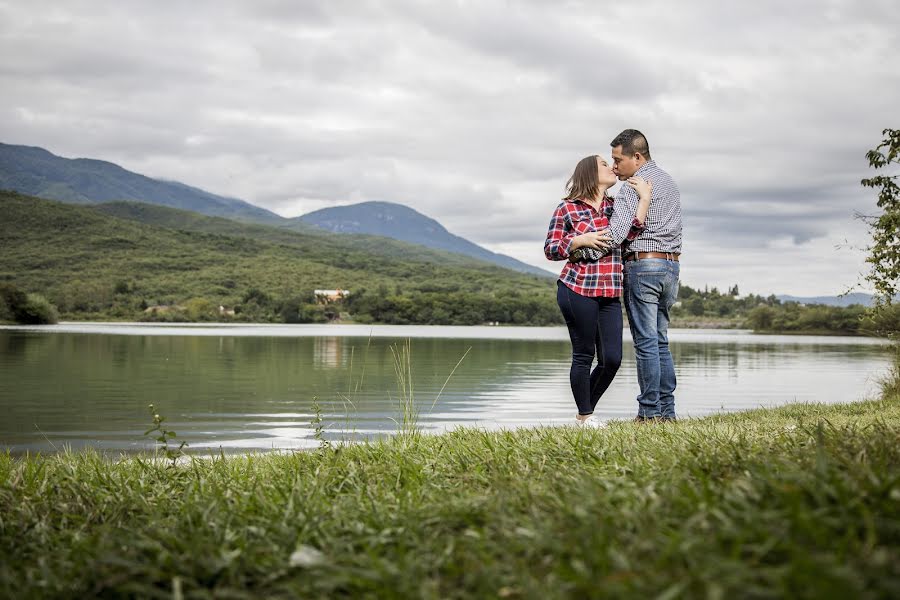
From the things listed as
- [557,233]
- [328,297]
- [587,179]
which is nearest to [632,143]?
[587,179]

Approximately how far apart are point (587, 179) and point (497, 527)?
4.67m

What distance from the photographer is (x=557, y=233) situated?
688 centimetres

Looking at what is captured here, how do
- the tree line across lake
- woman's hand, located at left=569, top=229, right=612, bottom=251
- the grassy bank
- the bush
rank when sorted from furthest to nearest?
1. the tree line across lake
2. the bush
3. woman's hand, located at left=569, top=229, right=612, bottom=251
4. the grassy bank

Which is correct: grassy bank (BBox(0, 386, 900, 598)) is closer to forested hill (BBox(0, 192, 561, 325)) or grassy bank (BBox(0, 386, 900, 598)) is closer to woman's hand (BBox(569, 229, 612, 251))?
woman's hand (BBox(569, 229, 612, 251))

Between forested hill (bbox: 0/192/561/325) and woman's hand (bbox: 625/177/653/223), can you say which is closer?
woman's hand (bbox: 625/177/653/223)

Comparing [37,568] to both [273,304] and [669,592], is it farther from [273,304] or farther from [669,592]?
[273,304]

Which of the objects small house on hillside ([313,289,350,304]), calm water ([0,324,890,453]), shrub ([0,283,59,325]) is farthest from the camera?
small house on hillside ([313,289,350,304])

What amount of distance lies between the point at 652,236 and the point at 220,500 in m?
4.59

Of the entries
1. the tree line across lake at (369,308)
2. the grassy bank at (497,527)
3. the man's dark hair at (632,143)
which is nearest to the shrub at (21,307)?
the tree line across lake at (369,308)

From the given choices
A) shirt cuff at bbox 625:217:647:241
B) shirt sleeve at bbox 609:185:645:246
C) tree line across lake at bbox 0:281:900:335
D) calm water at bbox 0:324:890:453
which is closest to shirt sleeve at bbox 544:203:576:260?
shirt sleeve at bbox 609:185:645:246

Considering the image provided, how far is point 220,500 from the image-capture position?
3.51m

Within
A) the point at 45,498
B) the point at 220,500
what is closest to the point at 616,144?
the point at 220,500

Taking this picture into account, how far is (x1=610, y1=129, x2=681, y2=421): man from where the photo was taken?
677 centimetres

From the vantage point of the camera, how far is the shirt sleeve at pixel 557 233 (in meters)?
6.81
